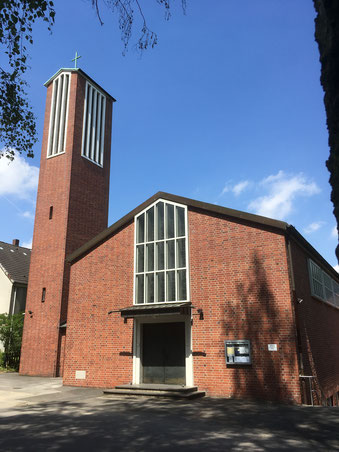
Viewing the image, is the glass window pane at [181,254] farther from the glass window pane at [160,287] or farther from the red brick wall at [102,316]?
the red brick wall at [102,316]

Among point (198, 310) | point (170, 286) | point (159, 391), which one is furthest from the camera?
point (170, 286)

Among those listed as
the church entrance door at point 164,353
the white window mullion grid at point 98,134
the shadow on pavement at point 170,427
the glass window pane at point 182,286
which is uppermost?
the white window mullion grid at point 98,134

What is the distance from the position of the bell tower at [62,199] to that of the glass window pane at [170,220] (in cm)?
808

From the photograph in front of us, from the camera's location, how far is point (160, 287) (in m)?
15.0

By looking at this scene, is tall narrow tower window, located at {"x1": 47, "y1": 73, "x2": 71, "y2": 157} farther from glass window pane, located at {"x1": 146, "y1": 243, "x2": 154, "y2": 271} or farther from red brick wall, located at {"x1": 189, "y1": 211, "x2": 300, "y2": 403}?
red brick wall, located at {"x1": 189, "y1": 211, "x2": 300, "y2": 403}

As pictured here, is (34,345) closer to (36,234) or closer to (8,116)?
(36,234)

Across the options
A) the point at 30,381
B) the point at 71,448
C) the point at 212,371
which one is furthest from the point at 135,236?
the point at 71,448

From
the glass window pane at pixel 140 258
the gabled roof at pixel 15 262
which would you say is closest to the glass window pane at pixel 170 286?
the glass window pane at pixel 140 258

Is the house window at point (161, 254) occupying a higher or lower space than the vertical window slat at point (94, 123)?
lower

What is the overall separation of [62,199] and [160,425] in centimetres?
1619

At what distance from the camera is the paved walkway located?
7.00m

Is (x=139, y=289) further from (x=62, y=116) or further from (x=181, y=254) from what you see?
(x=62, y=116)

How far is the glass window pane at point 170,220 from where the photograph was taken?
15280 millimetres

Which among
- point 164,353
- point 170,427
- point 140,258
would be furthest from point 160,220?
point 170,427
